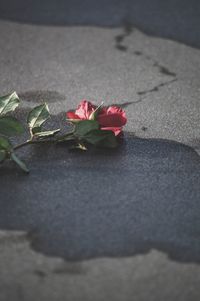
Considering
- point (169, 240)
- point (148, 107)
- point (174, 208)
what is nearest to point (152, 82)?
point (148, 107)

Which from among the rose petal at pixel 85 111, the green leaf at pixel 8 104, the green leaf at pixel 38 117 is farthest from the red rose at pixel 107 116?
the green leaf at pixel 8 104

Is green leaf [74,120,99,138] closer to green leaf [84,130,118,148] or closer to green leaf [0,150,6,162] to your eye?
green leaf [84,130,118,148]

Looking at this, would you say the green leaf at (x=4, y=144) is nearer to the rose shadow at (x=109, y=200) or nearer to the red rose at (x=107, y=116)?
the rose shadow at (x=109, y=200)

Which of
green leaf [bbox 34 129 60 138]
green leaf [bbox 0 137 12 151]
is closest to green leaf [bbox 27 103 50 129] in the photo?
green leaf [bbox 34 129 60 138]

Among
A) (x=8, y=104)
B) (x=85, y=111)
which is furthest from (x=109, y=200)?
(x=8, y=104)

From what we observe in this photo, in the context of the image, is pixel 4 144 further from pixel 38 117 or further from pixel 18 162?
pixel 38 117

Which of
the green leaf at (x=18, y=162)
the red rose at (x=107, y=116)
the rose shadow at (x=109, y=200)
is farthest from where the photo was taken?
the red rose at (x=107, y=116)
